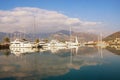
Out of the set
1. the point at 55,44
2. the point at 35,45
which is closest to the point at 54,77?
the point at 35,45

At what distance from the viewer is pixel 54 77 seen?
27.7m

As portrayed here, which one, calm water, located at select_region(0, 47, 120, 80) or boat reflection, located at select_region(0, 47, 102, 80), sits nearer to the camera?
calm water, located at select_region(0, 47, 120, 80)

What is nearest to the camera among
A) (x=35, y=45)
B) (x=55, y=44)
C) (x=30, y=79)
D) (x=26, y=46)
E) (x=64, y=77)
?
(x=30, y=79)

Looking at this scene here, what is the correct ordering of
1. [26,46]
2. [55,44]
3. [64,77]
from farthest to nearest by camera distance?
1. [55,44]
2. [26,46]
3. [64,77]

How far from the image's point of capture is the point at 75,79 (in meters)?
26.3

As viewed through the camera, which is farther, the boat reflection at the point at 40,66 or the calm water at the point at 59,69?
the boat reflection at the point at 40,66

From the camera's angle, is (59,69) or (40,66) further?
(40,66)

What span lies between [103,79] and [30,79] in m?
9.14

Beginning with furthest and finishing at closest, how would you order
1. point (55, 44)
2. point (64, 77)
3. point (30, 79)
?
point (55, 44), point (64, 77), point (30, 79)

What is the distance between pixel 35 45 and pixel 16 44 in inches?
459

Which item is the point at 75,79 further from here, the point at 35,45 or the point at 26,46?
the point at 35,45

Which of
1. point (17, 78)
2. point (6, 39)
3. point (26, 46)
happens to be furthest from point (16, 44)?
point (17, 78)

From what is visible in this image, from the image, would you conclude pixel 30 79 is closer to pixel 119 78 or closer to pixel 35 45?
pixel 119 78

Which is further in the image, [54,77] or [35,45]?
[35,45]
